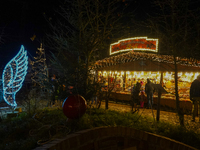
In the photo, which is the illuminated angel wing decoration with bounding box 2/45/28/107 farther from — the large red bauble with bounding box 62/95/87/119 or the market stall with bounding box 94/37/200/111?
the large red bauble with bounding box 62/95/87/119

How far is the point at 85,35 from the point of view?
19.7ft

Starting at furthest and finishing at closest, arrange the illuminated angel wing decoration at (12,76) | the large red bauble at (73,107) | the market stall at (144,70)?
the market stall at (144,70), the illuminated angel wing decoration at (12,76), the large red bauble at (73,107)

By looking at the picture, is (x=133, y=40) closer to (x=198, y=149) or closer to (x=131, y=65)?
(x=131, y=65)

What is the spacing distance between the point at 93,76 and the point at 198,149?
167 inches

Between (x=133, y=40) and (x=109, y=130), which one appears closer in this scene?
(x=109, y=130)

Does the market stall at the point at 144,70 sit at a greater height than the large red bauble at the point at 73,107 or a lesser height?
greater

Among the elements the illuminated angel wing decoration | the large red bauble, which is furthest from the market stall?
the large red bauble

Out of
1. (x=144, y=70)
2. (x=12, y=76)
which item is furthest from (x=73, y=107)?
(x=144, y=70)

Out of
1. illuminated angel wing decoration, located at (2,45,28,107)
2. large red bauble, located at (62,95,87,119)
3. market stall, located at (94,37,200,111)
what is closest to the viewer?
large red bauble, located at (62,95,87,119)

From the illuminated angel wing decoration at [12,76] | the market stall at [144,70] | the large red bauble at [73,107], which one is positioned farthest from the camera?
the market stall at [144,70]

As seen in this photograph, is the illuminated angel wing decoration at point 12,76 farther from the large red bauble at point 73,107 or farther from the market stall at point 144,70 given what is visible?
the large red bauble at point 73,107

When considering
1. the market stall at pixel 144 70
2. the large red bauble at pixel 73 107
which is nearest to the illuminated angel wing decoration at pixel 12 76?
the market stall at pixel 144 70

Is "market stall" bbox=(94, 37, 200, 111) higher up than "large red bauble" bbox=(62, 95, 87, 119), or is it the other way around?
"market stall" bbox=(94, 37, 200, 111)

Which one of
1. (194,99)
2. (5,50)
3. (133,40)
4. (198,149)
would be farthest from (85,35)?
(5,50)
